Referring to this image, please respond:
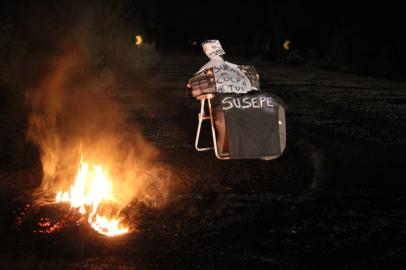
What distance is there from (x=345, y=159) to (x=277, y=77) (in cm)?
1375

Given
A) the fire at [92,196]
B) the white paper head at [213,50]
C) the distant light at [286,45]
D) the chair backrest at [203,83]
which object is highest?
the white paper head at [213,50]

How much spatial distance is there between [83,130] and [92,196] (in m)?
3.56

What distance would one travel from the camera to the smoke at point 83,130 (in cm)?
580

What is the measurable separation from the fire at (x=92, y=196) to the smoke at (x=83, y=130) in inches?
6.5

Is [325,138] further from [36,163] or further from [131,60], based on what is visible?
[131,60]

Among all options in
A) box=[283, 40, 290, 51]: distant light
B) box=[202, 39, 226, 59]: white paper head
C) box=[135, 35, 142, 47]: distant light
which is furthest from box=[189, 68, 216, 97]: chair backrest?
box=[283, 40, 290, 51]: distant light

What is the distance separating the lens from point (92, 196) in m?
5.12

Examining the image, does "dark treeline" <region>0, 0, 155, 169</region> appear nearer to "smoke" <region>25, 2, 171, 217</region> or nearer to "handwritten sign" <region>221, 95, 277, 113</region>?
"smoke" <region>25, 2, 171, 217</region>

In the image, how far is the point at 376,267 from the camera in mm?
3863

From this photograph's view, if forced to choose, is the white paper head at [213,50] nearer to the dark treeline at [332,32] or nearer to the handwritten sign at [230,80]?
the handwritten sign at [230,80]

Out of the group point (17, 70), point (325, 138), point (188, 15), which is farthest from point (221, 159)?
point (188, 15)

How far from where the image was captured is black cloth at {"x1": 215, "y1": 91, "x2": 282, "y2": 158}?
6211mm

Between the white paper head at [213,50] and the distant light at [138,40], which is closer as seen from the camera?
the white paper head at [213,50]

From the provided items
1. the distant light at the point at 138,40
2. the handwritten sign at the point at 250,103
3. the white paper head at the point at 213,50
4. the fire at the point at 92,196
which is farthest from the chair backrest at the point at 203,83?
the distant light at the point at 138,40
